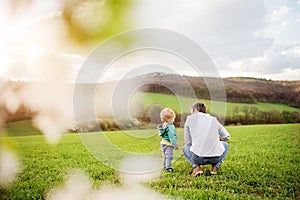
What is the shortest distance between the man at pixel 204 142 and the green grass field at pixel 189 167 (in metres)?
0.06

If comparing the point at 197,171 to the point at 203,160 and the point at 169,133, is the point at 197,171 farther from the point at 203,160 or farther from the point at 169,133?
the point at 169,133

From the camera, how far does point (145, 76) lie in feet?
11.2

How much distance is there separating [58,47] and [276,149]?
5.60 ft

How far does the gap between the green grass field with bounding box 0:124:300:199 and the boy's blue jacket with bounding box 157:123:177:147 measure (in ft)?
0.19

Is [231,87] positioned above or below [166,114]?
above

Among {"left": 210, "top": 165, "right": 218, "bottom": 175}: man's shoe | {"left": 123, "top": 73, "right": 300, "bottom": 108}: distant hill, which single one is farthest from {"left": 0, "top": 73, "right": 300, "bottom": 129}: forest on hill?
{"left": 210, "top": 165, "right": 218, "bottom": 175}: man's shoe

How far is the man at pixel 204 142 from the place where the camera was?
351 centimetres

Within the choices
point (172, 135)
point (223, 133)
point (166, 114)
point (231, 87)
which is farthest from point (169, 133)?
point (231, 87)

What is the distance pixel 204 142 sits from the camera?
3578 mm

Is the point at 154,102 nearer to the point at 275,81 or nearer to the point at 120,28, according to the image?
the point at 120,28

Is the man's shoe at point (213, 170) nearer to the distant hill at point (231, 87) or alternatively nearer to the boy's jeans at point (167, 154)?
the boy's jeans at point (167, 154)

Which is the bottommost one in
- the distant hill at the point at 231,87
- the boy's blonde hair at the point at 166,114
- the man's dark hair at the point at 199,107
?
the boy's blonde hair at the point at 166,114

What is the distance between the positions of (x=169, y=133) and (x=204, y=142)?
0.29 meters

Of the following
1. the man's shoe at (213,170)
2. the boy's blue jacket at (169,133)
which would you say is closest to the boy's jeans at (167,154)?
the boy's blue jacket at (169,133)
